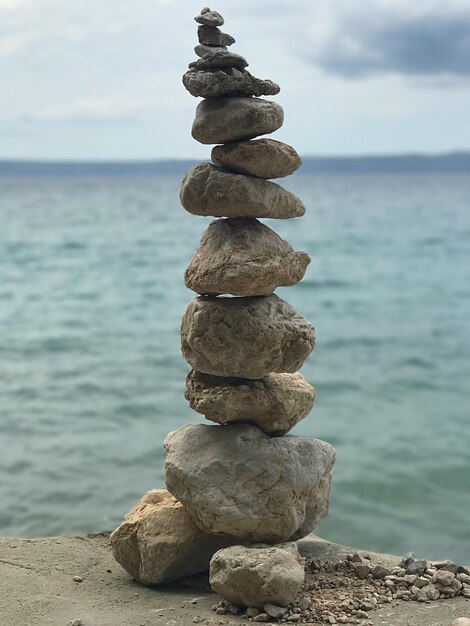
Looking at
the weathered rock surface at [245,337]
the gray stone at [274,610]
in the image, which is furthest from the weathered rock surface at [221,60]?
the gray stone at [274,610]

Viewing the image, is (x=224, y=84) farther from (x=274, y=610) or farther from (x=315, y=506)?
(x=274, y=610)

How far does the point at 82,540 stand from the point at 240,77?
3.57 metres

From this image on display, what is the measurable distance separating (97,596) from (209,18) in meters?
3.55

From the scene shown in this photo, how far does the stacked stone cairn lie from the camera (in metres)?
5.64

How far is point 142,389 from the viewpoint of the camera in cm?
1396

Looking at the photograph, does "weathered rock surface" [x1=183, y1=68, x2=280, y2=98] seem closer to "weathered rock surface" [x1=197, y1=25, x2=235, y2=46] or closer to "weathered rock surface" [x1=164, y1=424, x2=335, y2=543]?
"weathered rock surface" [x1=197, y1=25, x2=235, y2=46]

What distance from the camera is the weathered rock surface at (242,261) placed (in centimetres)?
561

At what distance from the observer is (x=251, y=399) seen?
5766 mm

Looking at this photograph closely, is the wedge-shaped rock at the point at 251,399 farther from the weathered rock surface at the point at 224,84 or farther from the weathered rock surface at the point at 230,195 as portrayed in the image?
the weathered rock surface at the point at 224,84

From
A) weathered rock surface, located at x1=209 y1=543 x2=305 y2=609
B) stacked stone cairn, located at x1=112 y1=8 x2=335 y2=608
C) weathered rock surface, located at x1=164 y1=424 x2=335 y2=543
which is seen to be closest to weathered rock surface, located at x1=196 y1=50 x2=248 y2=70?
stacked stone cairn, located at x1=112 y1=8 x2=335 y2=608

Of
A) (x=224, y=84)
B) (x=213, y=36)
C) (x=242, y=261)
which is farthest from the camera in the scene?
(x=213, y=36)

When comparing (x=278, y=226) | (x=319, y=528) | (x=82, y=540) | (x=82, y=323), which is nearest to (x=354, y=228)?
(x=278, y=226)

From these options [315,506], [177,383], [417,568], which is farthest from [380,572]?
[177,383]

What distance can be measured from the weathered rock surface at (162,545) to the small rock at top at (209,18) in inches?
118
